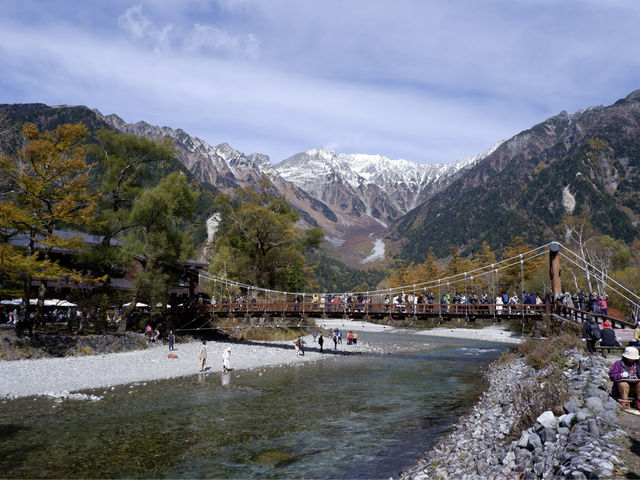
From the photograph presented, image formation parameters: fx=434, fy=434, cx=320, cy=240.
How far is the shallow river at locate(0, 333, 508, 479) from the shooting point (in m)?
9.34

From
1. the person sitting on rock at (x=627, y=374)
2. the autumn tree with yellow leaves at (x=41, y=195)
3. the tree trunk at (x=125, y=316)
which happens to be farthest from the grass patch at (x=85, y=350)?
the person sitting on rock at (x=627, y=374)

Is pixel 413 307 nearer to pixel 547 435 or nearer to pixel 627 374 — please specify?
pixel 627 374

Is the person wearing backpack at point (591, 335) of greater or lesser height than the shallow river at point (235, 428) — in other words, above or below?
above

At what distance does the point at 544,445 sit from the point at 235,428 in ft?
27.6

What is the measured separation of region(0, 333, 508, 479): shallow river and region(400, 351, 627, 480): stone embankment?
1.17 metres

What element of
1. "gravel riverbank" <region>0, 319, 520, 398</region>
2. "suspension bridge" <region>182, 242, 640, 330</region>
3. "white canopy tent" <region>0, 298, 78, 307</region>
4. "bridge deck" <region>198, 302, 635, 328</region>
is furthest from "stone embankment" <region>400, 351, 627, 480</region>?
"white canopy tent" <region>0, 298, 78, 307</region>

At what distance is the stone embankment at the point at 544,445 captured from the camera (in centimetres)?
593

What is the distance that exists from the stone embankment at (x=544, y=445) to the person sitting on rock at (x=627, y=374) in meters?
0.26

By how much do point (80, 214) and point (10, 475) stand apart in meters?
19.5

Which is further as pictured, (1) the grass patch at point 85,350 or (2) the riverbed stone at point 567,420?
(1) the grass patch at point 85,350

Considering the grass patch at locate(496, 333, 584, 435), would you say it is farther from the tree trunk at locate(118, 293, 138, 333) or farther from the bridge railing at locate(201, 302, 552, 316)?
the tree trunk at locate(118, 293, 138, 333)

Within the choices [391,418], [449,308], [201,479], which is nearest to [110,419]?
[201,479]

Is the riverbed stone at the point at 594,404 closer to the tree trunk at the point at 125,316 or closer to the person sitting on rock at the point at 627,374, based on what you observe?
the person sitting on rock at the point at 627,374

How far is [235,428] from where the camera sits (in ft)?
40.8
